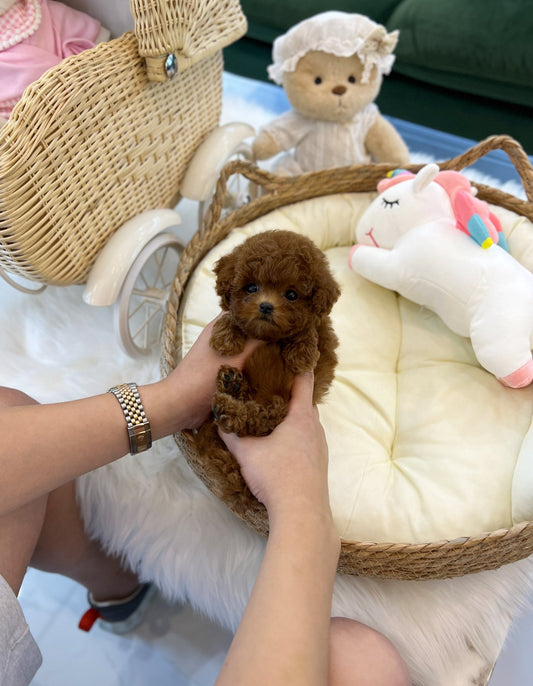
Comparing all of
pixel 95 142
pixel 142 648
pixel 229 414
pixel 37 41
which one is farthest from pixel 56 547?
pixel 37 41

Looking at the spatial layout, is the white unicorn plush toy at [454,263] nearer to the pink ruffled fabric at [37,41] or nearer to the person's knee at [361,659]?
the person's knee at [361,659]

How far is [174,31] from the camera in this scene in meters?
0.91

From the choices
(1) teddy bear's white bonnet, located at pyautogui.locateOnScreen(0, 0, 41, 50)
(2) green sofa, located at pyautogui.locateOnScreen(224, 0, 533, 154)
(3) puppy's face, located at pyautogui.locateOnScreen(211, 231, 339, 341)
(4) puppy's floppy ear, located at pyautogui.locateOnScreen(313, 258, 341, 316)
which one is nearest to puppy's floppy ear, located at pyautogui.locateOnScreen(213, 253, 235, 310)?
(3) puppy's face, located at pyautogui.locateOnScreen(211, 231, 339, 341)

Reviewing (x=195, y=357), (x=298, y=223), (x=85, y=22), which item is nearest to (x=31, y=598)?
(x=195, y=357)

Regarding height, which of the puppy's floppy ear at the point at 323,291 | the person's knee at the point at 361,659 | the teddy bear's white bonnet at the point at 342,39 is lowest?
the person's knee at the point at 361,659

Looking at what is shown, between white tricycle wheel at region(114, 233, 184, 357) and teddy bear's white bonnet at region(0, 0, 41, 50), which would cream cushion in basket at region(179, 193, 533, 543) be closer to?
white tricycle wheel at region(114, 233, 184, 357)

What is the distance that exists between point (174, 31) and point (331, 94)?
0.43 meters

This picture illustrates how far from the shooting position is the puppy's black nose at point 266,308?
634 mm

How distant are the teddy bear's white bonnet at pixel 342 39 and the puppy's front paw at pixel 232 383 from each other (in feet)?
2.75

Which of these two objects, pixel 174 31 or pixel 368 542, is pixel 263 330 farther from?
pixel 174 31

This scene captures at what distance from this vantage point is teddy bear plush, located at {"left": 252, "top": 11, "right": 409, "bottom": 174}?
1.16m

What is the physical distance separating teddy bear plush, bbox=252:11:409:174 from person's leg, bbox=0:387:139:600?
35.2 inches

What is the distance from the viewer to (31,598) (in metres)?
1.04

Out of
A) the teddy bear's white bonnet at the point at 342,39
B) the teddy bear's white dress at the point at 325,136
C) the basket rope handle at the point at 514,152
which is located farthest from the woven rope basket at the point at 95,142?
the basket rope handle at the point at 514,152
